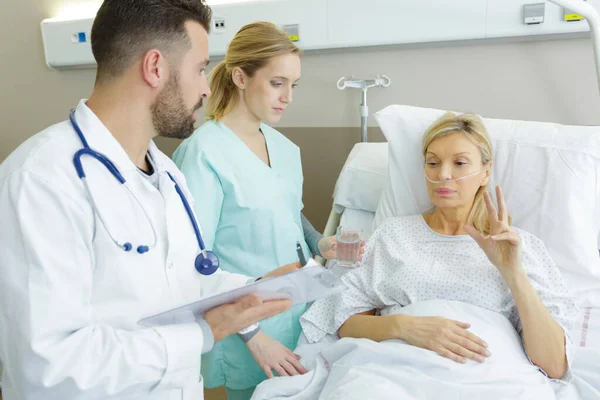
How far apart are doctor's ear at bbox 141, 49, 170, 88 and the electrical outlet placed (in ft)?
5.41

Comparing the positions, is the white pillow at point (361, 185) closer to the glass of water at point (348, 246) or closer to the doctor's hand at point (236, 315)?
the glass of water at point (348, 246)

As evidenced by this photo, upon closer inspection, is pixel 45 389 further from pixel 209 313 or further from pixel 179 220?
pixel 179 220

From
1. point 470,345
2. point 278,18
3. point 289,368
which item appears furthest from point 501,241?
point 278,18

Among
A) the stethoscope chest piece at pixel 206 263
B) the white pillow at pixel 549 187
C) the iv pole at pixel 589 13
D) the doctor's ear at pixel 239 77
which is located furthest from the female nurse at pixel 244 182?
the iv pole at pixel 589 13

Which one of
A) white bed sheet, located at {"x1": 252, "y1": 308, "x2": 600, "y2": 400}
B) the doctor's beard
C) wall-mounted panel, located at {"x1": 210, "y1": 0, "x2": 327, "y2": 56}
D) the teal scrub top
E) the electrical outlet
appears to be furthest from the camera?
the electrical outlet

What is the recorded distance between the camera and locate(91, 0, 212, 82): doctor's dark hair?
1069mm

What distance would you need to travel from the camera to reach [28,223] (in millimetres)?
873

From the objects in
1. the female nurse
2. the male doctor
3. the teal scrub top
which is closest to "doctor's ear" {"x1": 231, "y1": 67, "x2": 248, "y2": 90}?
the female nurse

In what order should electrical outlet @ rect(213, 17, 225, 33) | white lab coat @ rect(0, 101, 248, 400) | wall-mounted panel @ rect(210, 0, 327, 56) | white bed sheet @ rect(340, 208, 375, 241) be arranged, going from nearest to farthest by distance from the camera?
white lab coat @ rect(0, 101, 248, 400), white bed sheet @ rect(340, 208, 375, 241), wall-mounted panel @ rect(210, 0, 327, 56), electrical outlet @ rect(213, 17, 225, 33)

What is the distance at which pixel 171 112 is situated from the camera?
1.13 meters

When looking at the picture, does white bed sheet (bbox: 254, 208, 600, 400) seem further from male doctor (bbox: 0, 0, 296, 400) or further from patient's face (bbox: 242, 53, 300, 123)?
patient's face (bbox: 242, 53, 300, 123)

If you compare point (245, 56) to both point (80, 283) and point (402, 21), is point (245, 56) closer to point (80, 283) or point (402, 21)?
point (402, 21)

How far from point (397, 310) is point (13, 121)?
9.39 feet

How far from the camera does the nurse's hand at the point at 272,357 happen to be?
4.89 ft
